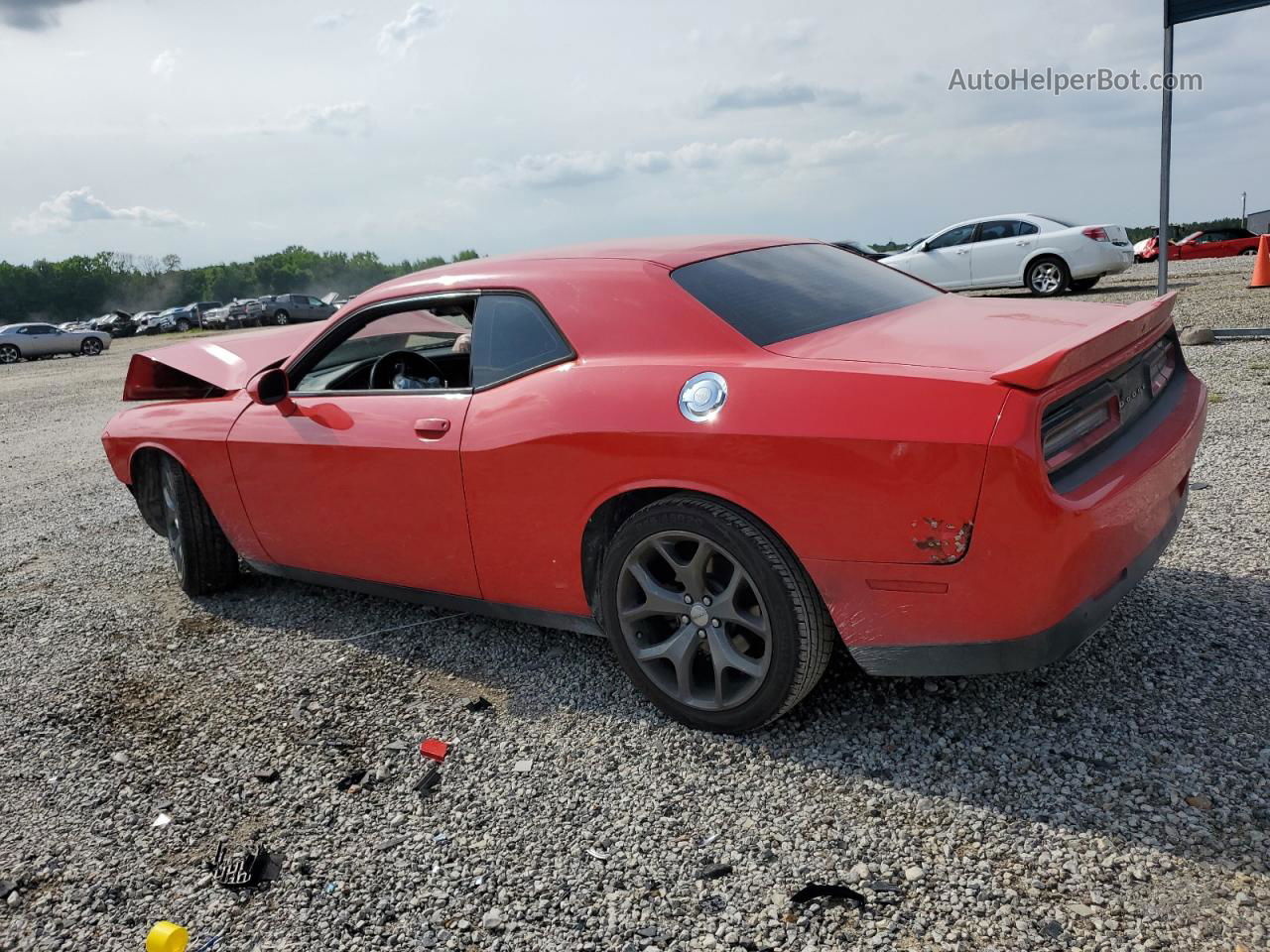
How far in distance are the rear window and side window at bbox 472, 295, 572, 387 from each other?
1.56ft

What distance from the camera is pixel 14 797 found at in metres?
3.13

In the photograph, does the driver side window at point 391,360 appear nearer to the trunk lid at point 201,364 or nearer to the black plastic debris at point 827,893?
the trunk lid at point 201,364

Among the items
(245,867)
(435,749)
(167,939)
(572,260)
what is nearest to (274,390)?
(572,260)

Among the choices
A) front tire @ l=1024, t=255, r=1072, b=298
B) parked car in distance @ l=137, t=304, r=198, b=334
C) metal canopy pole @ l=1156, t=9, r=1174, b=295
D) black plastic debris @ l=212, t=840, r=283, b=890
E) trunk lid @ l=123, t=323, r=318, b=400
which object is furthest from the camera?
parked car in distance @ l=137, t=304, r=198, b=334

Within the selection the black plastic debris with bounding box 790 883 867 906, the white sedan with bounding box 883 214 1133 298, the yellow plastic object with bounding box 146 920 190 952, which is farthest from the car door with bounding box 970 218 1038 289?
the yellow plastic object with bounding box 146 920 190 952

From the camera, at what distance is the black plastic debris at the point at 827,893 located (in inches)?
89.2

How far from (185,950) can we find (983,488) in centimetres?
223

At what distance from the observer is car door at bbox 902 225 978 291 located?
648 inches

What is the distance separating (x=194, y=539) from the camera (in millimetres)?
4605

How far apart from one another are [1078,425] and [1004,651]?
64cm

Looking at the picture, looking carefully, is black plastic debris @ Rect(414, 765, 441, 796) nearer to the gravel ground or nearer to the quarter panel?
the gravel ground

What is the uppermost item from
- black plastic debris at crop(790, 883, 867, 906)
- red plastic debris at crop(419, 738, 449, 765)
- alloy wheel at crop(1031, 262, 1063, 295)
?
alloy wheel at crop(1031, 262, 1063, 295)

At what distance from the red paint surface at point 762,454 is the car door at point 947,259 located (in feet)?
45.1

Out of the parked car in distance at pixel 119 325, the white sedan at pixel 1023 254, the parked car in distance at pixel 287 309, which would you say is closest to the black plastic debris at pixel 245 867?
the white sedan at pixel 1023 254
